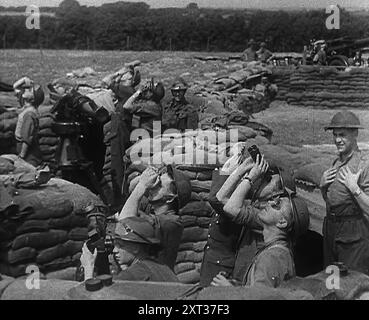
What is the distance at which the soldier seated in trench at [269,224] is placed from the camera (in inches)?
122

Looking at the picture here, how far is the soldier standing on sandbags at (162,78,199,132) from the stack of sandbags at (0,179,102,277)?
2012 mm

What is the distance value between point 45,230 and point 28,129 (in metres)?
1.65

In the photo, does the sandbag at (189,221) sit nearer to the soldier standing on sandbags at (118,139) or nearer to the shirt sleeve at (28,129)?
the soldier standing on sandbags at (118,139)

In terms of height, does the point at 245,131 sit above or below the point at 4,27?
below

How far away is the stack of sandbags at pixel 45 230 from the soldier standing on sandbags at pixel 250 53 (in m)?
8.97

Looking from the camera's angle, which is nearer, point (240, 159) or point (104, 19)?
point (240, 159)

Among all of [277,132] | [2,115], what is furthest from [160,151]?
[277,132]

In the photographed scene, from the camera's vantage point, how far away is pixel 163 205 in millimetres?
3797

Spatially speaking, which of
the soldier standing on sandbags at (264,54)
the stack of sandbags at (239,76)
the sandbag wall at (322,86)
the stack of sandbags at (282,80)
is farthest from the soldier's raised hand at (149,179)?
the stack of sandbags at (282,80)

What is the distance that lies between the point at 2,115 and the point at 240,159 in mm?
3457

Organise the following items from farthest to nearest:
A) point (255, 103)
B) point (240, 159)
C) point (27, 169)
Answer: point (255, 103), point (27, 169), point (240, 159)

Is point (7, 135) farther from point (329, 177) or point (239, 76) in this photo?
point (239, 76)

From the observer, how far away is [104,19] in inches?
280
